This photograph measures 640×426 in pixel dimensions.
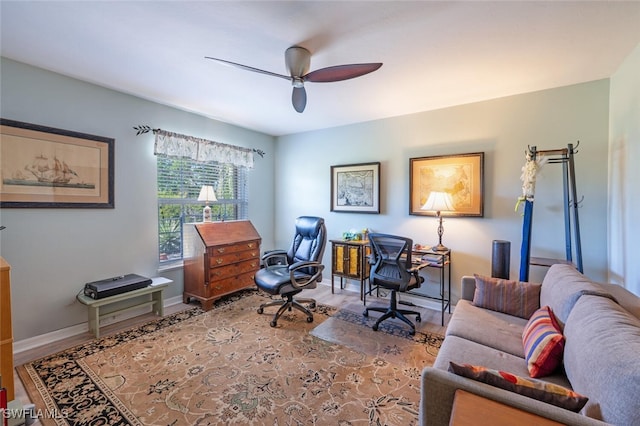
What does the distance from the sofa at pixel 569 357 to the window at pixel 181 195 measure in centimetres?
336

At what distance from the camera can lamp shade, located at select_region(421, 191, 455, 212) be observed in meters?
3.14

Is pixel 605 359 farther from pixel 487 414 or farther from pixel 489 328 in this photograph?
pixel 489 328

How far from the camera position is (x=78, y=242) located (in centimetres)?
277

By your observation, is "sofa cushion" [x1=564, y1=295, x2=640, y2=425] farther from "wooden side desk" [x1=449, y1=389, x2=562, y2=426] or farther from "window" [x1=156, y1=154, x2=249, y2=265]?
"window" [x1=156, y1=154, x2=249, y2=265]

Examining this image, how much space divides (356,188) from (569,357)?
3.07 meters

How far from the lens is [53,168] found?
8.55 ft

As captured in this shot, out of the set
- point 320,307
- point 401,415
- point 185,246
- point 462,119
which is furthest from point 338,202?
point 401,415

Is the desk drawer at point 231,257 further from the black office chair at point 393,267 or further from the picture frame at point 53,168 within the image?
the black office chair at point 393,267

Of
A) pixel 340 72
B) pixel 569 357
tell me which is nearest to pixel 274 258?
pixel 340 72

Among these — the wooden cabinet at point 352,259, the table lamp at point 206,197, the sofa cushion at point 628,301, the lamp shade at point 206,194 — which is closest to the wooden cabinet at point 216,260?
the table lamp at point 206,197

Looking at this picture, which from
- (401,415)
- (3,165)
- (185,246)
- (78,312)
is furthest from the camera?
(185,246)

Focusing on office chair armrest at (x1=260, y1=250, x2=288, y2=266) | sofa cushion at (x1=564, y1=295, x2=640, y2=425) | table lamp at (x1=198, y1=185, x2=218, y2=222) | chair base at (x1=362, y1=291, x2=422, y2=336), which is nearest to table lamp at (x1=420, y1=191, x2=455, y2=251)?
chair base at (x1=362, y1=291, x2=422, y2=336)

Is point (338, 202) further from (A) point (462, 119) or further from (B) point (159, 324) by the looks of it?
(B) point (159, 324)

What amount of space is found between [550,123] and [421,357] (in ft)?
8.91
